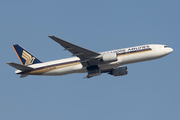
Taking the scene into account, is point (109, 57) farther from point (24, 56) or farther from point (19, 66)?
point (24, 56)

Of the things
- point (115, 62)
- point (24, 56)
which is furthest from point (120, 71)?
point (24, 56)

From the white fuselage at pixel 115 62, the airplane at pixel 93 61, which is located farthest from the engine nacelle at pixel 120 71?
the white fuselage at pixel 115 62

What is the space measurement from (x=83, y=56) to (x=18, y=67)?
1170 cm

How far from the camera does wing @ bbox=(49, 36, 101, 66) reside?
4321 cm

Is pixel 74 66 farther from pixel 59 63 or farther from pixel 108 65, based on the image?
pixel 108 65

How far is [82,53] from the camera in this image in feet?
150

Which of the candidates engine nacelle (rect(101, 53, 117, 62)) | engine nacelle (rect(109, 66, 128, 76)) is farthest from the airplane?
engine nacelle (rect(109, 66, 128, 76))

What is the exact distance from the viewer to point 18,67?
48312mm

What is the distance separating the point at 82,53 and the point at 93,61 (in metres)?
2.75

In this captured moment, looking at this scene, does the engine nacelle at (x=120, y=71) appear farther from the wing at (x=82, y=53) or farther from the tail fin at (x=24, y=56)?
the tail fin at (x=24, y=56)

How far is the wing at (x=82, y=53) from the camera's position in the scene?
4321cm

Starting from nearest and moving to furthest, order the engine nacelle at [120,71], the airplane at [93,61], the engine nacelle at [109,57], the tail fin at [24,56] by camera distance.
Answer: the engine nacelle at [109,57] → the airplane at [93,61] → the engine nacelle at [120,71] → the tail fin at [24,56]

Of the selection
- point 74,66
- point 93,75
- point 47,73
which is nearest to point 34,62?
point 47,73

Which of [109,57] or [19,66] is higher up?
[109,57]
